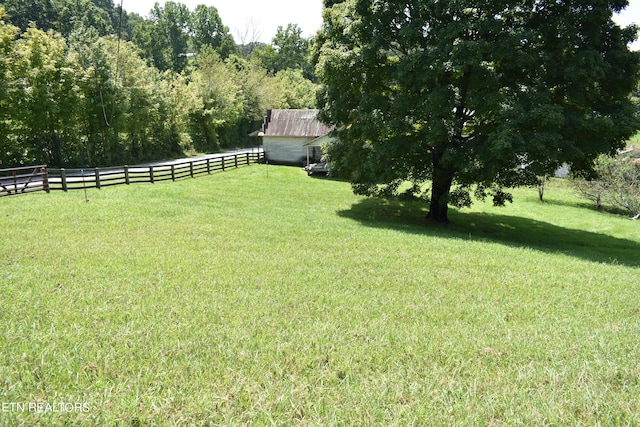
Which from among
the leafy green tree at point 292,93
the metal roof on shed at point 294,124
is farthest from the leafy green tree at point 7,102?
the leafy green tree at point 292,93

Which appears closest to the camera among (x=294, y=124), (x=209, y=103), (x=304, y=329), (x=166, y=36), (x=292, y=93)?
(x=304, y=329)

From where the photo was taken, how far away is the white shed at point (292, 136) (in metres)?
35.9

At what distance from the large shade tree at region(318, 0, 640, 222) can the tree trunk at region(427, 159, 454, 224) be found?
75mm

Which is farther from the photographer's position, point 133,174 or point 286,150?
point 286,150

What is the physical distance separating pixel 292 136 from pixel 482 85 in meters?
24.6

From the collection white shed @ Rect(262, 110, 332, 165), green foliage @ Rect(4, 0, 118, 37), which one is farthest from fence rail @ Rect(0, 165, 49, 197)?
green foliage @ Rect(4, 0, 118, 37)

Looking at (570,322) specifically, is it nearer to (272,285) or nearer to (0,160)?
(272,285)

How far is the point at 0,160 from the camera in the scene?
24.2 m

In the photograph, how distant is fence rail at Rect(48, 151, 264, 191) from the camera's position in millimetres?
17072

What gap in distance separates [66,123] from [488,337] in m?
31.7

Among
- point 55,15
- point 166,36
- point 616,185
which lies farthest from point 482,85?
point 166,36

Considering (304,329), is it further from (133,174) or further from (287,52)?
(287,52)

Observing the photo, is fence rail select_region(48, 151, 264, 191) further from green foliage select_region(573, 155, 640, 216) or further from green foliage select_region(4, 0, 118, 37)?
green foliage select_region(4, 0, 118, 37)

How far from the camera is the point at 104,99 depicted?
96.5ft
